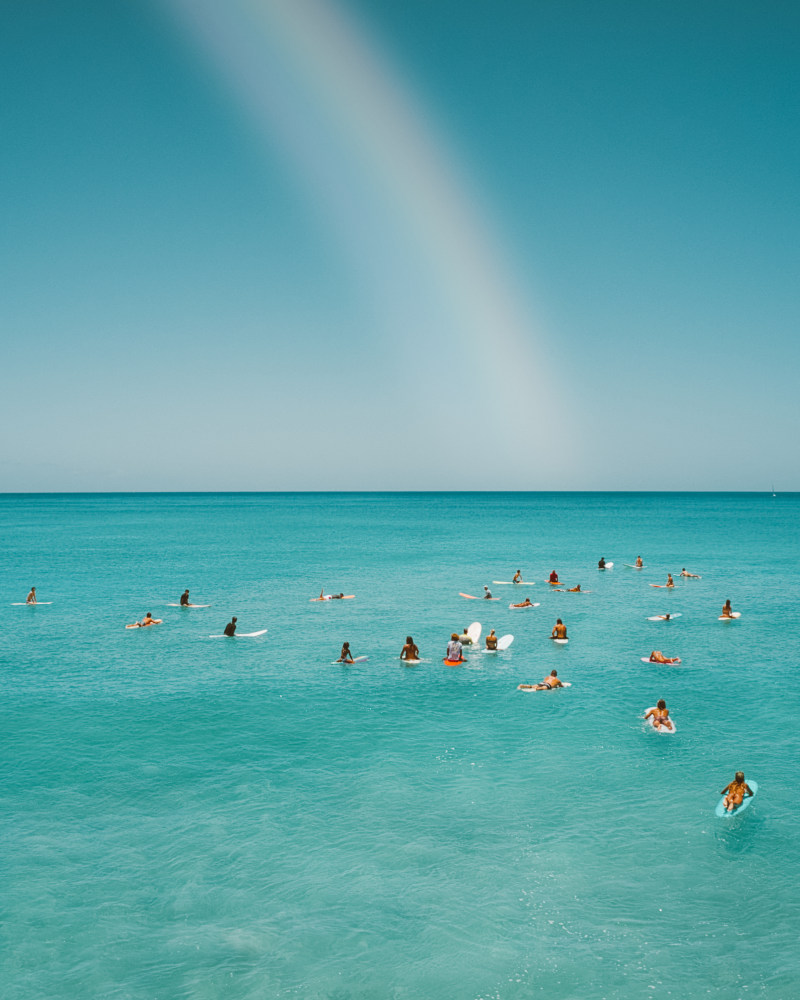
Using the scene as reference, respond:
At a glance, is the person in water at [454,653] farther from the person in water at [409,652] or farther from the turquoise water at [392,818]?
the person in water at [409,652]

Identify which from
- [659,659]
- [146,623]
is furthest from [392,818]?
[146,623]

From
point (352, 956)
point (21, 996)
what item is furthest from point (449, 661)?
point (21, 996)

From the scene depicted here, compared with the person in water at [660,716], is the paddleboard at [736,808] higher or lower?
lower

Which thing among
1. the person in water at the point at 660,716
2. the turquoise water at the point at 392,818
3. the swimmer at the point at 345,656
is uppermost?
the person in water at the point at 660,716

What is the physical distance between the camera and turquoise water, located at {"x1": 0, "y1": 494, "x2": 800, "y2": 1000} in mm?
15070

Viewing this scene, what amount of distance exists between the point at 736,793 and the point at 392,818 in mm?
10224

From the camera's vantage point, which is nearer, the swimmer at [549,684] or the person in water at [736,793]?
the person in water at [736,793]

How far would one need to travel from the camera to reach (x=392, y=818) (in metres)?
20.8

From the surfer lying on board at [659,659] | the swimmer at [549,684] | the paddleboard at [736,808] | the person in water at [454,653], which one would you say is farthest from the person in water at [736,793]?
the person in water at [454,653]

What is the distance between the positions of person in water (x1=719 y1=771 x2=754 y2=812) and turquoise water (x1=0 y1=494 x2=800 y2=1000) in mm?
462

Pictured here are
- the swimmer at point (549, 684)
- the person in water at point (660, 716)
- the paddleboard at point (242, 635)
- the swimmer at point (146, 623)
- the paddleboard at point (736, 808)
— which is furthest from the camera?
the swimmer at point (146, 623)

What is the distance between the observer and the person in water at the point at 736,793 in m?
20.8

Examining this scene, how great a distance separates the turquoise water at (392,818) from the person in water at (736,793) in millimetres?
462

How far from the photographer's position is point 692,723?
2859 cm
